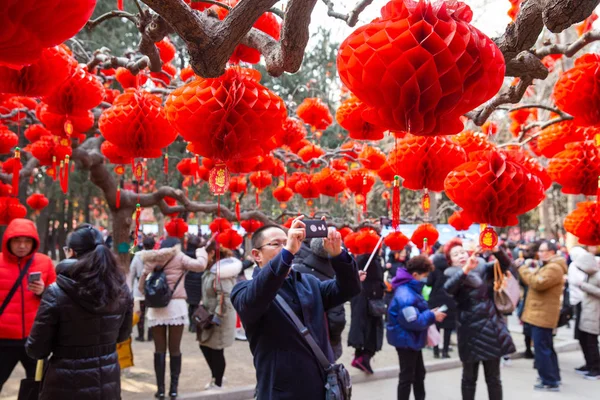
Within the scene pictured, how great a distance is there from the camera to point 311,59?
12.8 meters

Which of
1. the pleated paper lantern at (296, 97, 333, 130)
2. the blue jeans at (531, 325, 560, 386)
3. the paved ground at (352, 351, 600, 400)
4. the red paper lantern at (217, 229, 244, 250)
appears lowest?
the paved ground at (352, 351, 600, 400)

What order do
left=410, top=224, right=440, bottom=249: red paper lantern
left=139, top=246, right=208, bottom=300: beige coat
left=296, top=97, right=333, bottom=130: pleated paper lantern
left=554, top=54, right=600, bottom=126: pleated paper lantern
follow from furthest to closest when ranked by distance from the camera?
left=296, top=97, right=333, bottom=130: pleated paper lantern, left=410, top=224, right=440, bottom=249: red paper lantern, left=139, top=246, right=208, bottom=300: beige coat, left=554, top=54, right=600, bottom=126: pleated paper lantern

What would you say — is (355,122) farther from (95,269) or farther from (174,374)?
(174,374)

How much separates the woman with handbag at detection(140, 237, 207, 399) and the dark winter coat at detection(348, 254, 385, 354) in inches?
101

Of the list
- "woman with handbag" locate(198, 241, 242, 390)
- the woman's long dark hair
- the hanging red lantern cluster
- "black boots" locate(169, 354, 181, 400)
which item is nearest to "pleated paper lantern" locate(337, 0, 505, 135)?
the hanging red lantern cluster

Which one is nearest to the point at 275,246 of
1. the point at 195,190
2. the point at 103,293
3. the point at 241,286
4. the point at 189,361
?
the point at 241,286

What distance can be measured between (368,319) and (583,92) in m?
5.28

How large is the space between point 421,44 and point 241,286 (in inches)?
79.0

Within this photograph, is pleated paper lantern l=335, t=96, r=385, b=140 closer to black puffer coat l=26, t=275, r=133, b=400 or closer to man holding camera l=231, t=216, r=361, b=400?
man holding camera l=231, t=216, r=361, b=400

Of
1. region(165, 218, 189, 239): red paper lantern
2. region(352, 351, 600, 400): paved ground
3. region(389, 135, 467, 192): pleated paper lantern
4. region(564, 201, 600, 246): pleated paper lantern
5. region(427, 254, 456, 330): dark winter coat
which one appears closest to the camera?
region(389, 135, 467, 192): pleated paper lantern

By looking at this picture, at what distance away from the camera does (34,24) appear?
3.59 ft

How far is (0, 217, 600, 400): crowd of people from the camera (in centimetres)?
292

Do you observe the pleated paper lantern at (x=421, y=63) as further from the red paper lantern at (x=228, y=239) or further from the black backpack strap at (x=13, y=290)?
the red paper lantern at (x=228, y=239)

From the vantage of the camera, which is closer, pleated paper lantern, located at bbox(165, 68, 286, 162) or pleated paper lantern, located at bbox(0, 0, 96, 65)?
pleated paper lantern, located at bbox(0, 0, 96, 65)
